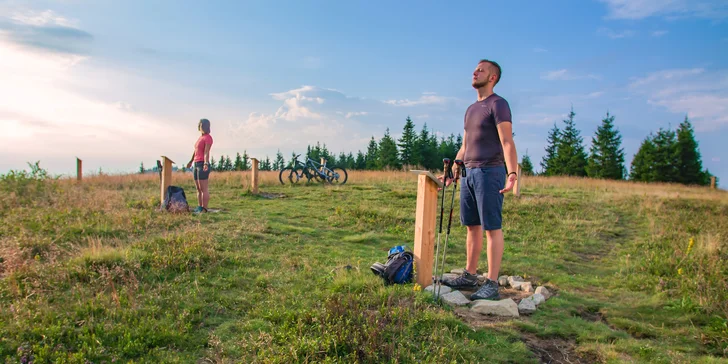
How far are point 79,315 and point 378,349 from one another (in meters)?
2.42

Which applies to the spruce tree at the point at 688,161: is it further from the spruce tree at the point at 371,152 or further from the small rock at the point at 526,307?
the small rock at the point at 526,307

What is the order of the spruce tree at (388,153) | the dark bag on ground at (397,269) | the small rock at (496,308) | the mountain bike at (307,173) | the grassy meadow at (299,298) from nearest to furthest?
the grassy meadow at (299,298)
the small rock at (496,308)
the dark bag on ground at (397,269)
the mountain bike at (307,173)
the spruce tree at (388,153)

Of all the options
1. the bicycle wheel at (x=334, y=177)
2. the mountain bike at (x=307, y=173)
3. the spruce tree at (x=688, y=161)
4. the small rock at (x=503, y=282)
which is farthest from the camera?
the spruce tree at (x=688, y=161)

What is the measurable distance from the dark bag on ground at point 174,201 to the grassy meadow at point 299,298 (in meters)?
0.81

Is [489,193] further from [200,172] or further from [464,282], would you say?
[200,172]

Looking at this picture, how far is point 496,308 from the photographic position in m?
4.01

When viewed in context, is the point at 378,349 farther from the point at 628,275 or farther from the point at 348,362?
the point at 628,275

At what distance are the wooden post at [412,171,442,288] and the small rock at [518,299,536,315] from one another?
94 cm

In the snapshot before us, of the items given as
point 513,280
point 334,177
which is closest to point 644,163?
point 334,177

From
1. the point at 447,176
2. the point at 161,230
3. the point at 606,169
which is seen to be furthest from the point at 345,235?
the point at 606,169

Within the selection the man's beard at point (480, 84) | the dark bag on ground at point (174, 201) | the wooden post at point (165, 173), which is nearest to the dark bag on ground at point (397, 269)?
the man's beard at point (480, 84)

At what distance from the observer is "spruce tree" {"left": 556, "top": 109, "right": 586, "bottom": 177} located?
136ft

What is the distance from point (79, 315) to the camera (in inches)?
133

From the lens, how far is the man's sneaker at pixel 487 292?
14.1 ft
